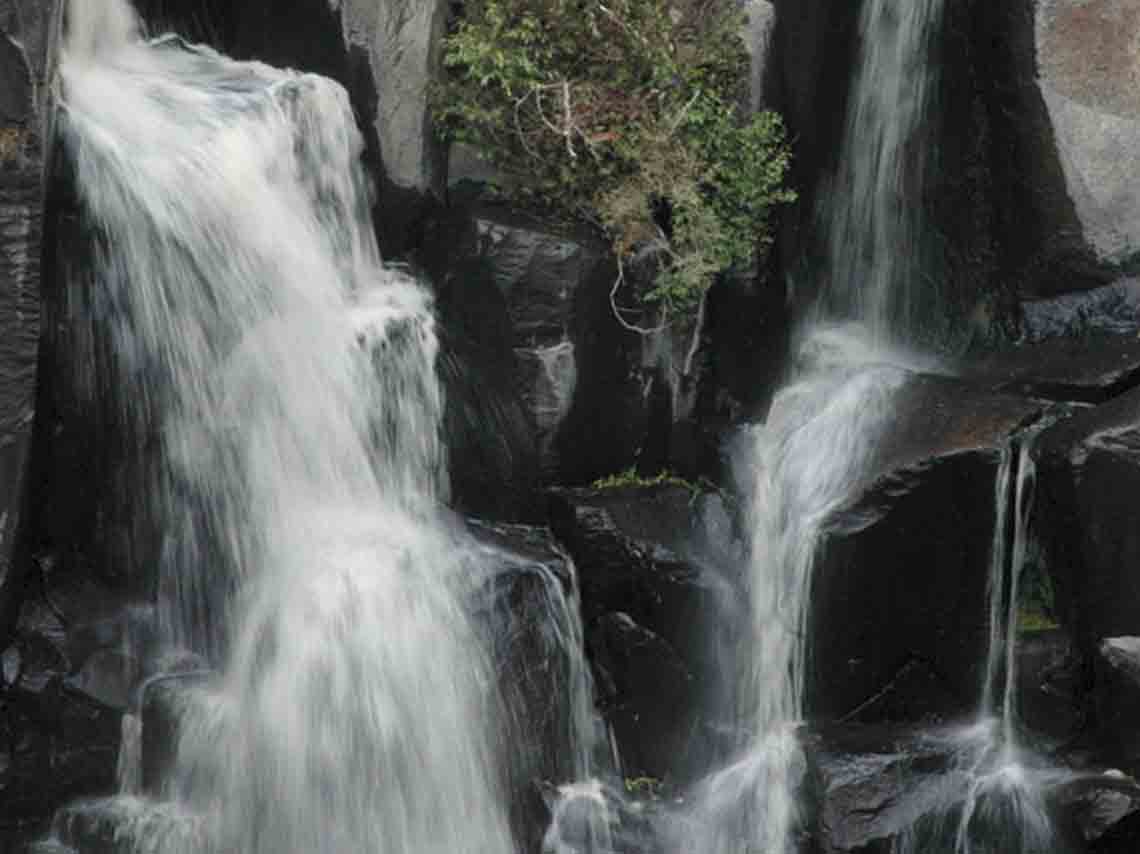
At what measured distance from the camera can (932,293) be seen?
10.2 metres

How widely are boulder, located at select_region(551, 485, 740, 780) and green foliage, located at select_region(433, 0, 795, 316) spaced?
5.17 feet

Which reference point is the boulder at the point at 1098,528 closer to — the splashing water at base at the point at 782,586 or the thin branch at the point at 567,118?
the splashing water at base at the point at 782,586

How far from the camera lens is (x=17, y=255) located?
25.6 ft

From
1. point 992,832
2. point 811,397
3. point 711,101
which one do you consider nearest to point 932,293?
point 811,397

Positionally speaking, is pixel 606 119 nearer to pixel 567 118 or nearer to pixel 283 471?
pixel 567 118

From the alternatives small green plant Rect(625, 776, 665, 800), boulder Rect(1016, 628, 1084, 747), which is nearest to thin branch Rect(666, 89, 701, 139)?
boulder Rect(1016, 628, 1084, 747)

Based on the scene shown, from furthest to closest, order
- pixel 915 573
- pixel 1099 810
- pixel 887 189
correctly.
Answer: pixel 887 189 → pixel 915 573 → pixel 1099 810

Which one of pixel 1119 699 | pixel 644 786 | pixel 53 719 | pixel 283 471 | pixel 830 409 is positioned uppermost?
pixel 830 409

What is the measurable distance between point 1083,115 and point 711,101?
2143mm

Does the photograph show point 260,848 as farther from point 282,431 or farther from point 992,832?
point 992,832

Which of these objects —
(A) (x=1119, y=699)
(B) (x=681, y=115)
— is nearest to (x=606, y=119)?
(B) (x=681, y=115)

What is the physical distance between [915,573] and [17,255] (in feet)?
15.1

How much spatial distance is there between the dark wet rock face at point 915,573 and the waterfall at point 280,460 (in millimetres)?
1827

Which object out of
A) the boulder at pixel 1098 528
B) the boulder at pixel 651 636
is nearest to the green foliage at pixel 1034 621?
the boulder at pixel 1098 528
